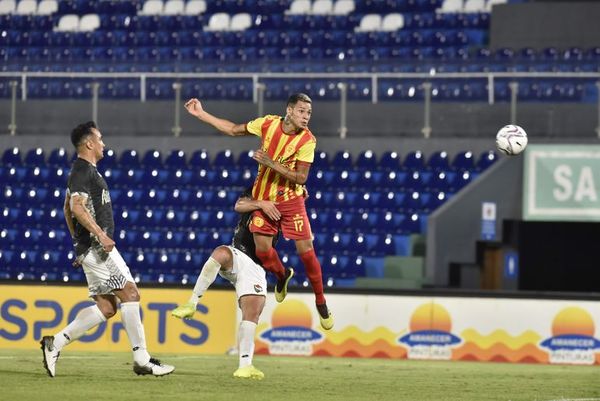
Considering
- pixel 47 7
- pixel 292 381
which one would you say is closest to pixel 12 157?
pixel 47 7

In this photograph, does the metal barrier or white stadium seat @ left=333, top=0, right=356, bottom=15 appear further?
white stadium seat @ left=333, top=0, right=356, bottom=15

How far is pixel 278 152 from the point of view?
11555 millimetres

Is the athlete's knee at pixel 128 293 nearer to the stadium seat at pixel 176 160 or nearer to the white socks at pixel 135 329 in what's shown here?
the white socks at pixel 135 329

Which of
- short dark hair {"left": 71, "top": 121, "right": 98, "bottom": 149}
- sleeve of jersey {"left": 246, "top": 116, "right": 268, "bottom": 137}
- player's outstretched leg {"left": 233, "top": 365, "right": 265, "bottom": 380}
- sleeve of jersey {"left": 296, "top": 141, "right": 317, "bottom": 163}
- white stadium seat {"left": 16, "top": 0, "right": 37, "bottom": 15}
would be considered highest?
white stadium seat {"left": 16, "top": 0, "right": 37, "bottom": 15}

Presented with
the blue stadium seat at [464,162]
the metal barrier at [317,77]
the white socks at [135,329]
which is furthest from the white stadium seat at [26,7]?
the white socks at [135,329]

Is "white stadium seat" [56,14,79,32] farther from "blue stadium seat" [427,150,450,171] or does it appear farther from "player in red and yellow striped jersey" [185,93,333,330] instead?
"player in red and yellow striped jersey" [185,93,333,330]

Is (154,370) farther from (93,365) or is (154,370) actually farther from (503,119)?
(503,119)

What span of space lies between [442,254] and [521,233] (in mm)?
2876

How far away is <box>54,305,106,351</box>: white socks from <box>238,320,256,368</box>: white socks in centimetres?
115

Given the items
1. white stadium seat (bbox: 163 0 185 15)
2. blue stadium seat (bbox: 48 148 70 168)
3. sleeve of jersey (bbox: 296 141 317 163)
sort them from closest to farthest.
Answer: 1. sleeve of jersey (bbox: 296 141 317 163)
2. blue stadium seat (bbox: 48 148 70 168)
3. white stadium seat (bbox: 163 0 185 15)

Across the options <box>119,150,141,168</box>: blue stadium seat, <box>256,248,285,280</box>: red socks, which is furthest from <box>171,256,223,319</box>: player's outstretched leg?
<box>119,150,141,168</box>: blue stadium seat

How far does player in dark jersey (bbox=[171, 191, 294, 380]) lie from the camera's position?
1141cm

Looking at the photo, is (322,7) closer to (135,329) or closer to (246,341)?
(246,341)

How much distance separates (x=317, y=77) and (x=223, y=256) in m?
10.3
